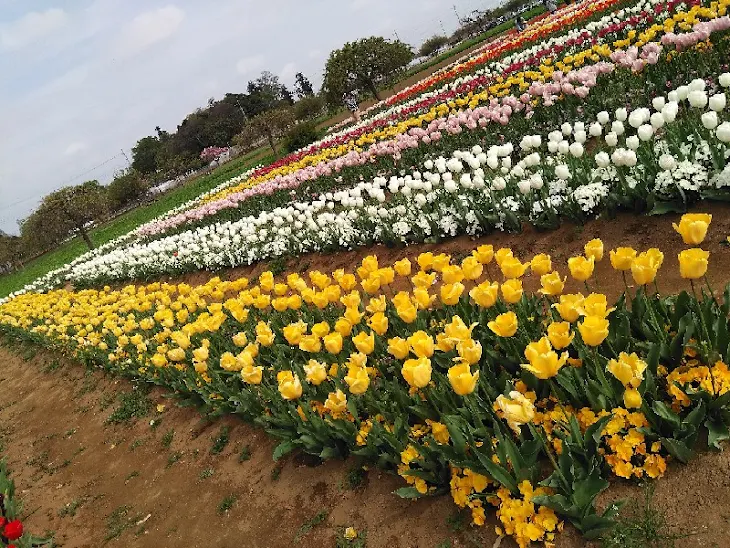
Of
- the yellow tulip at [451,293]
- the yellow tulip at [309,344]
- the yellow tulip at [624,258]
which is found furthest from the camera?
the yellow tulip at [309,344]

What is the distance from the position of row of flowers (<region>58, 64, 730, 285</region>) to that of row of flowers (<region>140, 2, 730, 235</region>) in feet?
2.81

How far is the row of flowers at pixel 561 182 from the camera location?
15.6 ft

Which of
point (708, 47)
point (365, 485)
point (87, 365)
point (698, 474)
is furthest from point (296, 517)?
point (708, 47)

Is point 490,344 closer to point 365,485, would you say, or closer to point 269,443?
point 365,485

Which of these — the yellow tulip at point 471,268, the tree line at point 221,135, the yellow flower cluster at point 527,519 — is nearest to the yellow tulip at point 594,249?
the yellow tulip at point 471,268

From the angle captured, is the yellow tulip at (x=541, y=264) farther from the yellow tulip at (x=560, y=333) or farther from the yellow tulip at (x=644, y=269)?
the yellow tulip at (x=560, y=333)

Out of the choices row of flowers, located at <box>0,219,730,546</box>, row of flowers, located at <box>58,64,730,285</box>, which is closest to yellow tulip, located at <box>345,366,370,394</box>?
row of flowers, located at <box>0,219,730,546</box>

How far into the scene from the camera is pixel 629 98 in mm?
8594

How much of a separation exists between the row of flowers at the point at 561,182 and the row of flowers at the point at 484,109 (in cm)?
86

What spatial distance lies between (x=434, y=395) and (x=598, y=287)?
7.54 feet

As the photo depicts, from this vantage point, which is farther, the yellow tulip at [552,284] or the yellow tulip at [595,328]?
the yellow tulip at [552,284]

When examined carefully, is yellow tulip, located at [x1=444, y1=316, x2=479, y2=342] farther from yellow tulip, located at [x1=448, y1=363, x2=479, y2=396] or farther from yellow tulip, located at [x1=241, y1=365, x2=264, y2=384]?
yellow tulip, located at [x1=241, y1=365, x2=264, y2=384]

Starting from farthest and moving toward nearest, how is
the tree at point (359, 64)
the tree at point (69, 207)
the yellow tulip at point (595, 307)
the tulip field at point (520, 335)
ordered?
the tree at point (359, 64)
the tree at point (69, 207)
the tulip field at point (520, 335)
the yellow tulip at point (595, 307)

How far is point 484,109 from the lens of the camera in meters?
10.1
